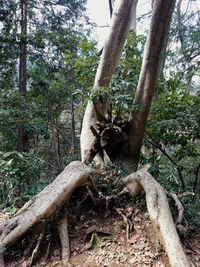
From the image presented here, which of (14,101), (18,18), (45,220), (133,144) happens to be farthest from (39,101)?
(45,220)

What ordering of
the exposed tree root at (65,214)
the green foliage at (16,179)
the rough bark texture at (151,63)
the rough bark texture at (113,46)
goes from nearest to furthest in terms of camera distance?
1. the exposed tree root at (65,214)
2. the rough bark texture at (151,63)
3. the green foliage at (16,179)
4. the rough bark texture at (113,46)

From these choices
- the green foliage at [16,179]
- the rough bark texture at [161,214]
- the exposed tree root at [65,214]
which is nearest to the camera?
the rough bark texture at [161,214]

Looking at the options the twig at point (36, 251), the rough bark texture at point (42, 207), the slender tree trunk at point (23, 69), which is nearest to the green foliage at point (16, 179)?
the rough bark texture at point (42, 207)

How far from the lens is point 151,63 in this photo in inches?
161

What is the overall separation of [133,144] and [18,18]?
5.91 meters

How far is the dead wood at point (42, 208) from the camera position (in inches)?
114

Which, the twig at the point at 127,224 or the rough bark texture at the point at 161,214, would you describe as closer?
the rough bark texture at the point at 161,214

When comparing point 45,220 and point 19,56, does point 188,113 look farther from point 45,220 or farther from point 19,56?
point 19,56

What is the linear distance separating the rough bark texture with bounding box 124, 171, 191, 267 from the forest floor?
14cm

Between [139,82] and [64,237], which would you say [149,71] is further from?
[64,237]

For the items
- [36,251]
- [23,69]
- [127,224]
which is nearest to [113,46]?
[127,224]

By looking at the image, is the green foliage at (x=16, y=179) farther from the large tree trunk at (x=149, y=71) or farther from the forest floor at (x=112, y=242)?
the large tree trunk at (x=149, y=71)

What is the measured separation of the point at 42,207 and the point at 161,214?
4.14 feet

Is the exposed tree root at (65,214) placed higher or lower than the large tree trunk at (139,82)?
lower
